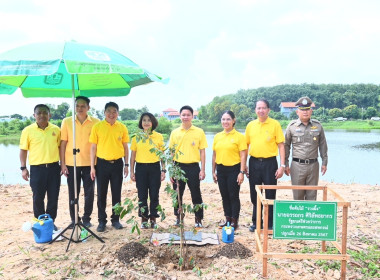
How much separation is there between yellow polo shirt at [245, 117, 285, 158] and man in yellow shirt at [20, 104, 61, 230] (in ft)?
8.93

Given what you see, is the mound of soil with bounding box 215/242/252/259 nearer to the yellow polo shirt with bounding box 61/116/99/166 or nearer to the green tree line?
the yellow polo shirt with bounding box 61/116/99/166

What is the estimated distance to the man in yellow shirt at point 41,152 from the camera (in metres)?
4.05

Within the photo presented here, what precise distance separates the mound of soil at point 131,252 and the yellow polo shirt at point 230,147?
154cm

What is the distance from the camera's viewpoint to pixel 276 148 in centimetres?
407

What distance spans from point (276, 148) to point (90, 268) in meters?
2.70

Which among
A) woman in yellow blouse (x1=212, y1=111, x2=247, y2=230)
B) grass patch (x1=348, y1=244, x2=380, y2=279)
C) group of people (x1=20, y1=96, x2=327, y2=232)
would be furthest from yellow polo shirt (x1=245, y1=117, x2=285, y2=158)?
grass patch (x1=348, y1=244, x2=380, y2=279)

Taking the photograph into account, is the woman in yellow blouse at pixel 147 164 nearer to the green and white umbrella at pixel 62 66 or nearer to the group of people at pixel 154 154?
the group of people at pixel 154 154

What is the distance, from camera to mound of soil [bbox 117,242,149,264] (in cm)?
334

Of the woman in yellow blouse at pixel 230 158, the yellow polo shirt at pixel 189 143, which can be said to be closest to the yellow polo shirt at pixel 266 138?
the woman in yellow blouse at pixel 230 158

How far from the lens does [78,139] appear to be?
13.7ft

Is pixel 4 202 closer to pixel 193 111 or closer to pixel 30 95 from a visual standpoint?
pixel 30 95

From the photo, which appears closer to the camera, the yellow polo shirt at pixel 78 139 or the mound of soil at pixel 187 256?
the mound of soil at pixel 187 256

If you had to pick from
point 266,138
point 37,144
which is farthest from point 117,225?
point 266,138

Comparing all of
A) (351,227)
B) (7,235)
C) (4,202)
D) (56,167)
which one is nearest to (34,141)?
(56,167)
